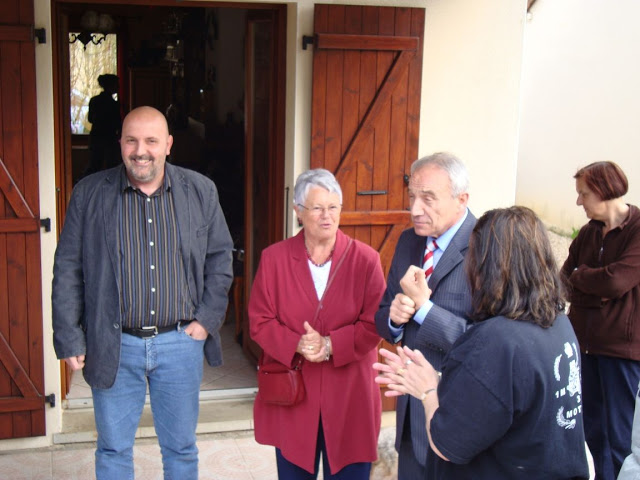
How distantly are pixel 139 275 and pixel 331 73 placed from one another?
6.30 feet

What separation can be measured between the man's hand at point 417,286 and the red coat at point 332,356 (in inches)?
23.0

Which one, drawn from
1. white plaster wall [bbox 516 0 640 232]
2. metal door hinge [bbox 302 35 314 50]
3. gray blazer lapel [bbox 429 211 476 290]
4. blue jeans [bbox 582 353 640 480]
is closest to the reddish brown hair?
blue jeans [bbox 582 353 640 480]

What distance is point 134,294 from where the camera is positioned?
3225mm

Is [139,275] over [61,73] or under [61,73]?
under

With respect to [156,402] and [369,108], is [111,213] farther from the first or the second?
[369,108]

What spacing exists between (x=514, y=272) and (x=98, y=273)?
1797 millimetres

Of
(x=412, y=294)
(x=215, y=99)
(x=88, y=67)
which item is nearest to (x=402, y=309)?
(x=412, y=294)

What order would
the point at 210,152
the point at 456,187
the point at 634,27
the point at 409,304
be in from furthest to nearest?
1. the point at 634,27
2. the point at 210,152
3. the point at 456,187
4. the point at 409,304

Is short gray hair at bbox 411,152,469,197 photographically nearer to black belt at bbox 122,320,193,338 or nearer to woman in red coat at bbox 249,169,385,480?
woman in red coat at bbox 249,169,385,480

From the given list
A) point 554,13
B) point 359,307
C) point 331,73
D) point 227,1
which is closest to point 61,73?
point 227,1

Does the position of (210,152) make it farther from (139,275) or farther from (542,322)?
(542,322)

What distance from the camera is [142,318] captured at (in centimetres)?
323

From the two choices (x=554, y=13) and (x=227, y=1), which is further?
(x=554, y=13)

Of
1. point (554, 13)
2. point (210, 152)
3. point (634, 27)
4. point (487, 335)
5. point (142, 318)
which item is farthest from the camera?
point (554, 13)
